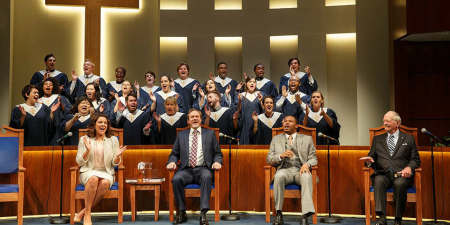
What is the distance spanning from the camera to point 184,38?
10.2 meters

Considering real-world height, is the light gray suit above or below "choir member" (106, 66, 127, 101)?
below

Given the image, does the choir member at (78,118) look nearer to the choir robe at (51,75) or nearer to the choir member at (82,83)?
the choir member at (82,83)

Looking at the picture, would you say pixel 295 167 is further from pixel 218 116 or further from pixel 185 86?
pixel 185 86

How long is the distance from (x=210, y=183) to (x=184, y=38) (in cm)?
485

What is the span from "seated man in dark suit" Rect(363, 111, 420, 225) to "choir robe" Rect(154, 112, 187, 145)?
261 centimetres

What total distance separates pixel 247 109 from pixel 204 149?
1.72 m

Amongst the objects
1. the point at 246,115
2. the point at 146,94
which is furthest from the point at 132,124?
the point at 246,115

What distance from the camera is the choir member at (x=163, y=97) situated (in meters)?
7.62

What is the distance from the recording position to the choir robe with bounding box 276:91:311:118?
7.60 metres

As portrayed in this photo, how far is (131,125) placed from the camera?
739 centimetres

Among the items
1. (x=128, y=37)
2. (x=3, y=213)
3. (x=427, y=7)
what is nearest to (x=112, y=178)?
(x=3, y=213)

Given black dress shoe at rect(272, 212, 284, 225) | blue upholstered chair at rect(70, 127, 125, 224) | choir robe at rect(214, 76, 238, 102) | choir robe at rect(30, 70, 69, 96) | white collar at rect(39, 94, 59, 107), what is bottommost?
black dress shoe at rect(272, 212, 284, 225)

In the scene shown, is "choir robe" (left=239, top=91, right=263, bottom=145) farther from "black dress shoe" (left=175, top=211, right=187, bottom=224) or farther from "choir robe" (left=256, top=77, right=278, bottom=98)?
"black dress shoe" (left=175, top=211, right=187, bottom=224)

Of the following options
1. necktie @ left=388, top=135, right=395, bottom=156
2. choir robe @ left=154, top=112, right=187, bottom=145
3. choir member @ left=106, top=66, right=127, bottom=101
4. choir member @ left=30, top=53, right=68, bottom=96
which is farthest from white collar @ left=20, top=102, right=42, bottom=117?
necktie @ left=388, top=135, right=395, bottom=156
